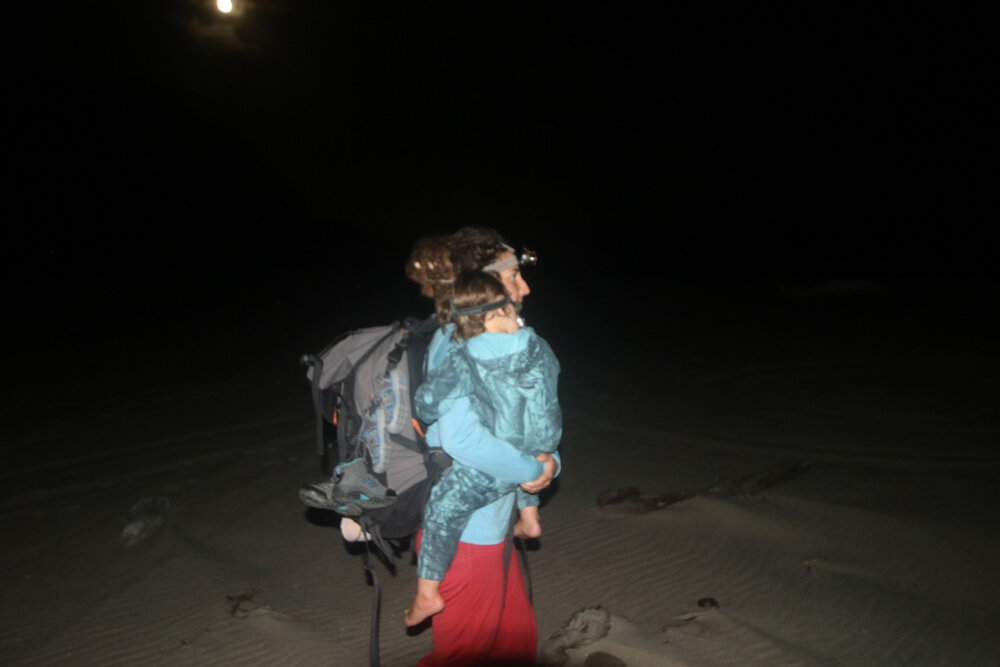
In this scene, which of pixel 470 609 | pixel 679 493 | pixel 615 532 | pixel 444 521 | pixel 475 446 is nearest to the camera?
pixel 475 446

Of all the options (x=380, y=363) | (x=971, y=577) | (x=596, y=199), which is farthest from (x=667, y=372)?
(x=596, y=199)

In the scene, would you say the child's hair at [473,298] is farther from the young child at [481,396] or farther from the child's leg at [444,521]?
the child's leg at [444,521]

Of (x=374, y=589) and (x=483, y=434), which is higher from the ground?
(x=483, y=434)

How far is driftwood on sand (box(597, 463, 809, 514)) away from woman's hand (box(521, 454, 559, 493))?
10.2 feet

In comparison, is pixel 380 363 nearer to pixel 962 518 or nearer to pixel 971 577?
pixel 971 577

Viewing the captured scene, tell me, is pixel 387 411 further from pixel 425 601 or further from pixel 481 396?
pixel 425 601

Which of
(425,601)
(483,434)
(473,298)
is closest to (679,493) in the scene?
(425,601)

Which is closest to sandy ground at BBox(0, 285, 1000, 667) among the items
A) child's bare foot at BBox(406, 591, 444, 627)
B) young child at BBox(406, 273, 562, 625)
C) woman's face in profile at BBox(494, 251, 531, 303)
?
child's bare foot at BBox(406, 591, 444, 627)

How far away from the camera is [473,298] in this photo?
2223 mm

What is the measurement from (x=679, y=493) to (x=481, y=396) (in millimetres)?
3745

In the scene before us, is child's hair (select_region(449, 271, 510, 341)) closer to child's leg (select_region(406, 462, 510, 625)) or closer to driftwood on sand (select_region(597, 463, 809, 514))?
child's leg (select_region(406, 462, 510, 625))

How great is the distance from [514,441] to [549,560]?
2.61 m

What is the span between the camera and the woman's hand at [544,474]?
2332mm

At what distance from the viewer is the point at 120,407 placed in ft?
29.5
